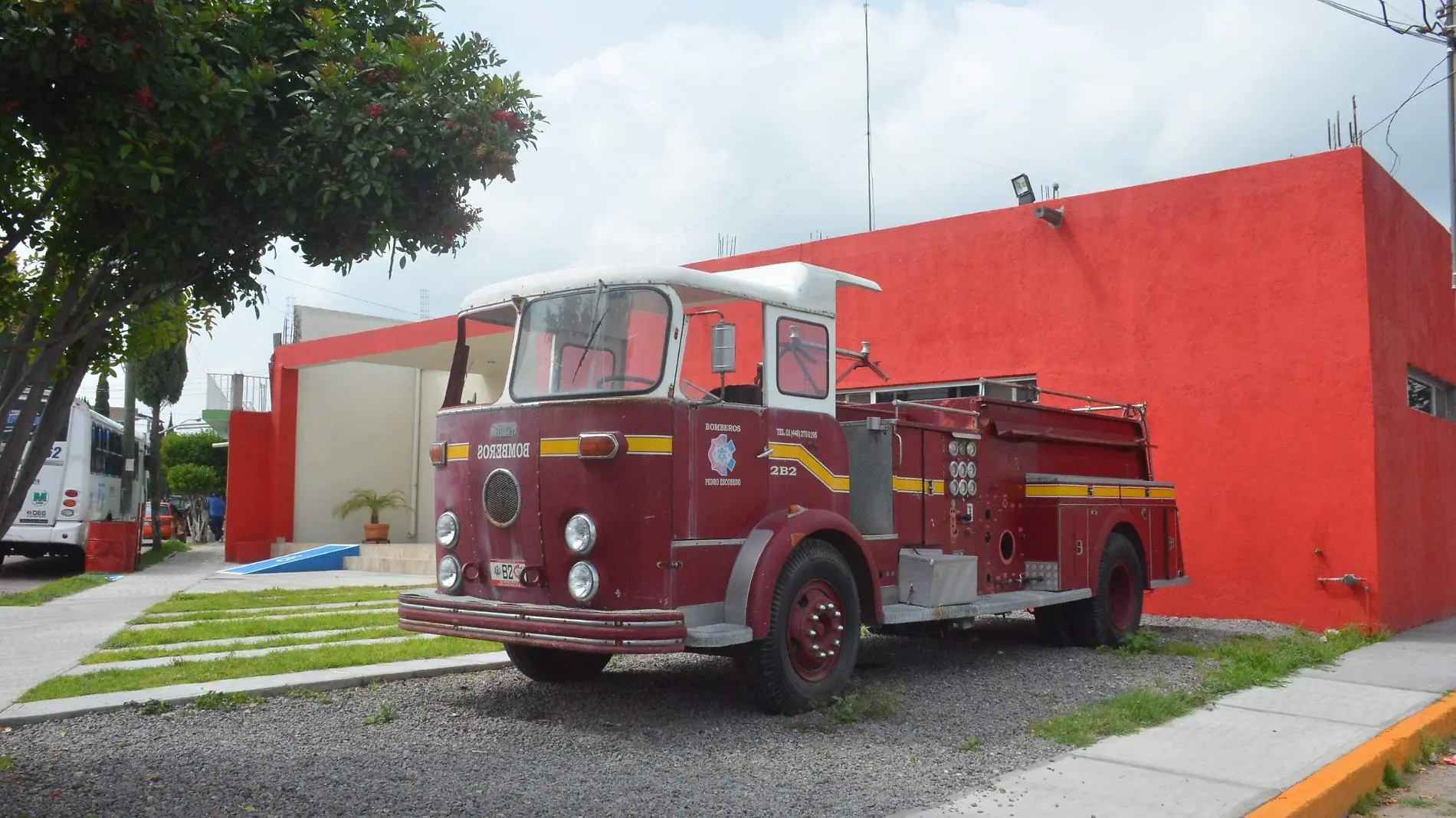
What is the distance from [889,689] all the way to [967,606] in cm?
95

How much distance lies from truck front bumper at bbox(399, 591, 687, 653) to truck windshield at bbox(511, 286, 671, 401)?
1.23 metres

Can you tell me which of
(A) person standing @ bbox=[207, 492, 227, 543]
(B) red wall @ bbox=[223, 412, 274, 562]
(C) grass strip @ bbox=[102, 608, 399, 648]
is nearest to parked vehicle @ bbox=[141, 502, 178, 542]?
(A) person standing @ bbox=[207, 492, 227, 543]

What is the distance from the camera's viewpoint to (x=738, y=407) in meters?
6.79

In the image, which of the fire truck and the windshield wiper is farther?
the windshield wiper

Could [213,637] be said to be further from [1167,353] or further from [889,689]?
[1167,353]

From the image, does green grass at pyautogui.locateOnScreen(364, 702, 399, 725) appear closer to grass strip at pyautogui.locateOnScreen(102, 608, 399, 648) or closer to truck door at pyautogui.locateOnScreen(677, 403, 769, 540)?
Answer: truck door at pyautogui.locateOnScreen(677, 403, 769, 540)

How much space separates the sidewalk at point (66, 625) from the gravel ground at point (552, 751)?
1.79m

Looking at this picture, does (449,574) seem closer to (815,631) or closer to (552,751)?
(552,751)

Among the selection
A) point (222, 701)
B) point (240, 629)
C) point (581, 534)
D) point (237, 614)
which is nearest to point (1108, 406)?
point (581, 534)

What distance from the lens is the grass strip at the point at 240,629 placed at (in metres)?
9.84

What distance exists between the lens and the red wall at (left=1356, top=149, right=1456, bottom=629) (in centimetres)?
1066

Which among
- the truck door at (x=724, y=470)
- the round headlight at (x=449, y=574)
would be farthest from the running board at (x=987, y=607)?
the round headlight at (x=449, y=574)

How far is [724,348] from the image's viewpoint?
6.49 m

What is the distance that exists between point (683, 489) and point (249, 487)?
61.5 ft
